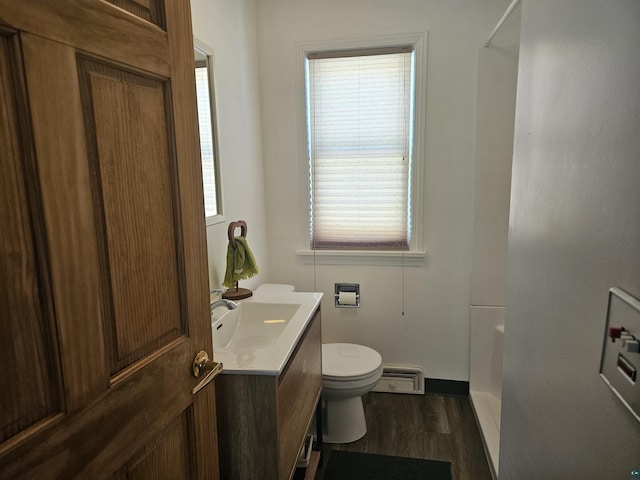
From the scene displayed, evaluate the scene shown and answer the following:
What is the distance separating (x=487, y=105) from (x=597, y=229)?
6.10 ft

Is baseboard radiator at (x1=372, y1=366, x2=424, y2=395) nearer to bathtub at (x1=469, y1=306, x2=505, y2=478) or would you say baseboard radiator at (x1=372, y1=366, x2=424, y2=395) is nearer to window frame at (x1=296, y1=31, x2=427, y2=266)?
bathtub at (x1=469, y1=306, x2=505, y2=478)

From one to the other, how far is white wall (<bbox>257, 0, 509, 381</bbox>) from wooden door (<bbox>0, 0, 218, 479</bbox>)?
1.73 m

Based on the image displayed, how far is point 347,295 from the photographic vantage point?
9.08ft

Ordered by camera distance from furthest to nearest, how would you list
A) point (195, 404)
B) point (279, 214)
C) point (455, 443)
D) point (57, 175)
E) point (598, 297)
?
point (279, 214), point (455, 443), point (195, 404), point (598, 297), point (57, 175)

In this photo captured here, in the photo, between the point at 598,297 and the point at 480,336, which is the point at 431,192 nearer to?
the point at 480,336

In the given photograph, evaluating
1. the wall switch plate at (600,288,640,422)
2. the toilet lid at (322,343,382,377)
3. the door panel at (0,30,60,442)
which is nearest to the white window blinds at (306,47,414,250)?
the toilet lid at (322,343,382,377)

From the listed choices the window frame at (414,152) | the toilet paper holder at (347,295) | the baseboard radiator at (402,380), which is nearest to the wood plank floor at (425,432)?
the baseboard radiator at (402,380)

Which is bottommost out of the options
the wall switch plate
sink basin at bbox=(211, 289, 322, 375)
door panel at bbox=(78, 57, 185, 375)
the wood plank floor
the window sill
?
the wood plank floor

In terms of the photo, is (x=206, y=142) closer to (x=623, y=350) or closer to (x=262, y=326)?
(x=262, y=326)

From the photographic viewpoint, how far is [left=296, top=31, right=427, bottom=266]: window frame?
8.16 feet

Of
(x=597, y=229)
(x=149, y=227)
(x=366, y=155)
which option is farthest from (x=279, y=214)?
(x=597, y=229)

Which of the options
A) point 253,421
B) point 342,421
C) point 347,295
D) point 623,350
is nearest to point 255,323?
point 253,421

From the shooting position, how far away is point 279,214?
111 inches

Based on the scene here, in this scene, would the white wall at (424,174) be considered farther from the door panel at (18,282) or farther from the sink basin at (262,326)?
the door panel at (18,282)
